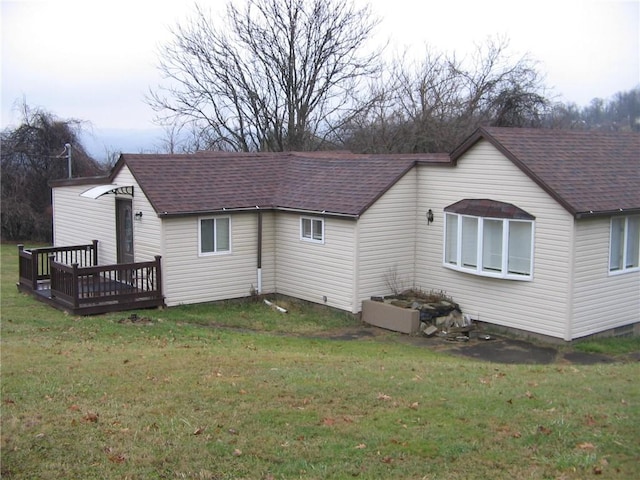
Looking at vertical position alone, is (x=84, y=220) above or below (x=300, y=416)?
above

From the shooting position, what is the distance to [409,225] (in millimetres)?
19297

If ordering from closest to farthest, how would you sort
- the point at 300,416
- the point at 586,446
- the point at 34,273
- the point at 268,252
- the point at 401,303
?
the point at 586,446, the point at 300,416, the point at 401,303, the point at 34,273, the point at 268,252

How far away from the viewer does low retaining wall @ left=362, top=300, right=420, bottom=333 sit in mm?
17328

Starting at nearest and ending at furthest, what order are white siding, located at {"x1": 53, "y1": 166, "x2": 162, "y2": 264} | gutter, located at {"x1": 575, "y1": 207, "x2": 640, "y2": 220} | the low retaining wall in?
gutter, located at {"x1": 575, "y1": 207, "x2": 640, "y2": 220}
the low retaining wall
white siding, located at {"x1": 53, "y1": 166, "x2": 162, "y2": 264}

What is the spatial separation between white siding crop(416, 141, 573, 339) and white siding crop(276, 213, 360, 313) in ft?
6.95

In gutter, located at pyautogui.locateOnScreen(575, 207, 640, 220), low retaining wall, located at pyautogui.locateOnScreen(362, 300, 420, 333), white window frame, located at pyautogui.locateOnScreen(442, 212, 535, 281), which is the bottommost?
low retaining wall, located at pyautogui.locateOnScreen(362, 300, 420, 333)

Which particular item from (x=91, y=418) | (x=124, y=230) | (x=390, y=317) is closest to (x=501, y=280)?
(x=390, y=317)

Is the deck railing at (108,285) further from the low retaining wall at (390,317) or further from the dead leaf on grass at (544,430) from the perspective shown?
the dead leaf on grass at (544,430)

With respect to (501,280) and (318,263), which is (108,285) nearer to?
(318,263)

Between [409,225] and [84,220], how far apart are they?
1010cm

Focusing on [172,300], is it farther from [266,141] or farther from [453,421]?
[266,141]

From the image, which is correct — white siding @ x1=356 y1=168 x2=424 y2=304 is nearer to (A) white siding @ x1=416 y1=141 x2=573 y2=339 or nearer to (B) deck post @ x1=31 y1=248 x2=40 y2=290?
(A) white siding @ x1=416 y1=141 x2=573 y2=339

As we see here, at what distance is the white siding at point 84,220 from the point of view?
69.2ft

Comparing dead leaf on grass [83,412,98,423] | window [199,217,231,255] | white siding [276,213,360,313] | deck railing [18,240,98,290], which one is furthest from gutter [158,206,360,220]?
dead leaf on grass [83,412,98,423]
